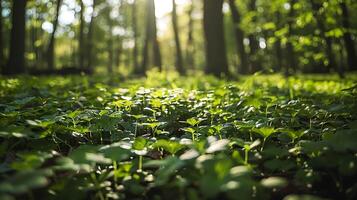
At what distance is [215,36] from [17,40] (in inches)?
255

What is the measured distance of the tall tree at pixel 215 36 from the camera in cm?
1077

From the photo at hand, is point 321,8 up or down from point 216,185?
up

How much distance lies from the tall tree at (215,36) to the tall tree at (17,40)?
5.95 meters

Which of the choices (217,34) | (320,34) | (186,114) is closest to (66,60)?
(217,34)

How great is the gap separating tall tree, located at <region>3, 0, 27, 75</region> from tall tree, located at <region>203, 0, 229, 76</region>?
5947mm

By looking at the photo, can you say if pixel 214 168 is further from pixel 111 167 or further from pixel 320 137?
pixel 320 137

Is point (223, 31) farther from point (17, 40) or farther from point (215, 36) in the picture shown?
point (17, 40)

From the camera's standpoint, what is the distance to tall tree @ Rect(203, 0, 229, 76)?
35.3ft

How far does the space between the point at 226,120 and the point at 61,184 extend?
69.9 inches

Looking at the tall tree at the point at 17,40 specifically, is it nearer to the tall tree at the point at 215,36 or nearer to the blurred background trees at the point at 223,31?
the blurred background trees at the point at 223,31

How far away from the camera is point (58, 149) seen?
2.63 meters

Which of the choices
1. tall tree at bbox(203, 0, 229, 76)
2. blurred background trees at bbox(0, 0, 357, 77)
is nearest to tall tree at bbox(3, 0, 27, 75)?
blurred background trees at bbox(0, 0, 357, 77)

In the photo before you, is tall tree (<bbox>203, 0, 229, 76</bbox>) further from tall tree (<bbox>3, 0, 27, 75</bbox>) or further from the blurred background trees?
tall tree (<bbox>3, 0, 27, 75</bbox>)

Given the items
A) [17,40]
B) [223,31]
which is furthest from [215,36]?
[17,40]
